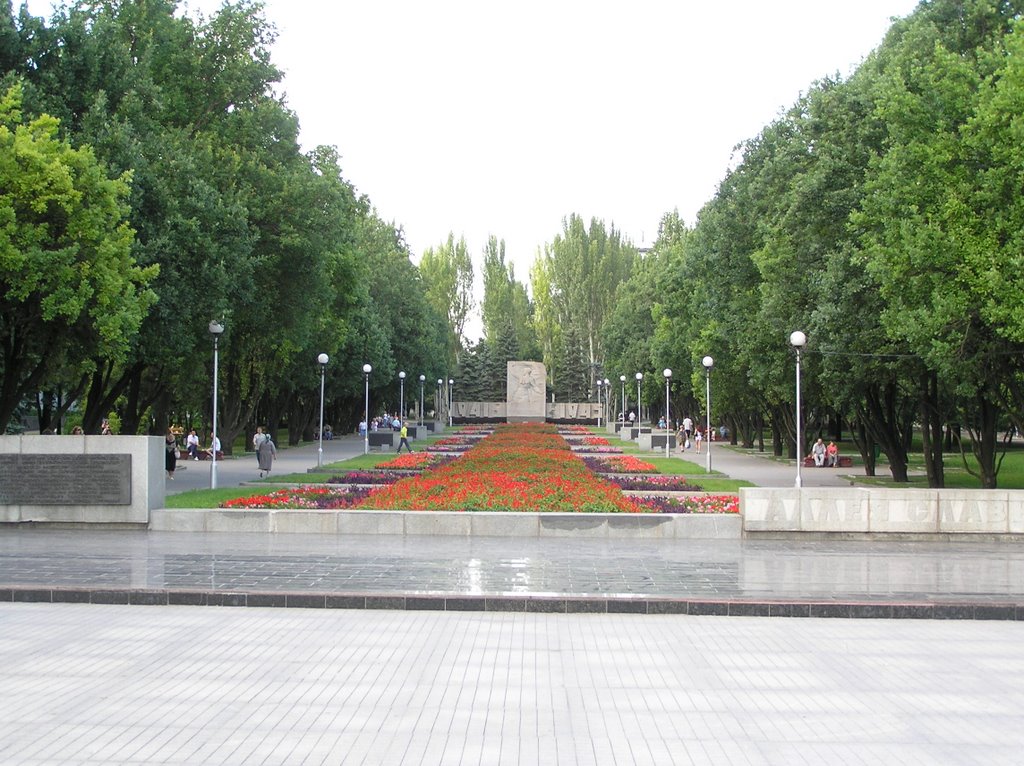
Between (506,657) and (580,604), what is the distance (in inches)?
89.4

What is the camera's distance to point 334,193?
3148 cm

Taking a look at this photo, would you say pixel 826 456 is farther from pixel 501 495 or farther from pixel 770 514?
pixel 770 514

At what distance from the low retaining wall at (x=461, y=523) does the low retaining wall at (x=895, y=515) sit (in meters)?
0.57

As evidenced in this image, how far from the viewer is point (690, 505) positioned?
19844 millimetres

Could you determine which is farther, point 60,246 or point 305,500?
point 60,246

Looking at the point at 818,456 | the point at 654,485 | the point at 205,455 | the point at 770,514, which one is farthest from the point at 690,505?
the point at 205,455

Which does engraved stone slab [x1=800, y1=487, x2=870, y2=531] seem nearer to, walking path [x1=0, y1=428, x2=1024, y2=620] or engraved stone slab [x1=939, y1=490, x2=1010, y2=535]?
walking path [x1=0, y1=428, x2=1024, y2=620]

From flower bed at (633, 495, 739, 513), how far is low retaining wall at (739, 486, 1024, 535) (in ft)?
4.62

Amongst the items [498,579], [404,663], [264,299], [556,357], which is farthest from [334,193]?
[556,357]

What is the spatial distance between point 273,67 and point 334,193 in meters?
4.17

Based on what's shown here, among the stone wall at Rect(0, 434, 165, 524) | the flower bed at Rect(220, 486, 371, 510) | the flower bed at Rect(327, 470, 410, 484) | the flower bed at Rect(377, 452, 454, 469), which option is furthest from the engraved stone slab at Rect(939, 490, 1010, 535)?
the flower bed at Rect(377, 452, 454, 469)

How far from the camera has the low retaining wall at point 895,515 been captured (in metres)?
17.4

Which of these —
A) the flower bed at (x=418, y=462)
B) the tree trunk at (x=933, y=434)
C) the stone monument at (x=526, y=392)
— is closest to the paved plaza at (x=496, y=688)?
the tree trunk at (x=933, y=434)

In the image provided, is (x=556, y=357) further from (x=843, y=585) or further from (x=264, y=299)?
(x=843, y=585)
